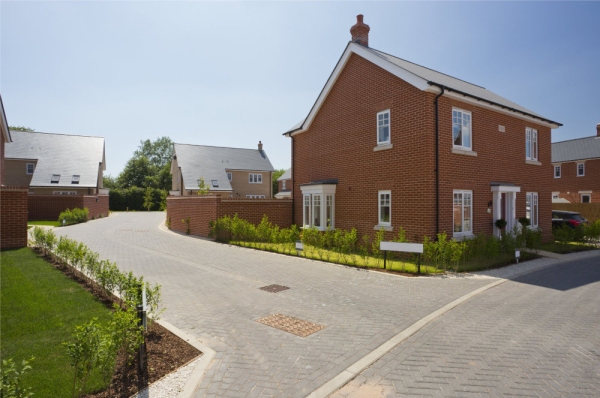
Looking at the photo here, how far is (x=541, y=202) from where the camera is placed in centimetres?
1781

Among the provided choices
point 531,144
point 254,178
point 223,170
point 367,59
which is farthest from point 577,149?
point 223,170

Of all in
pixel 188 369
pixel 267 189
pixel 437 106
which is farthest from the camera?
pixel 267 189

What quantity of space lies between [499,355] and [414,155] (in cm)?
899

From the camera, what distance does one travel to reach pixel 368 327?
6.04m

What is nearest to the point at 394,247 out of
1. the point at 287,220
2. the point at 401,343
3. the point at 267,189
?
the point at 401,343

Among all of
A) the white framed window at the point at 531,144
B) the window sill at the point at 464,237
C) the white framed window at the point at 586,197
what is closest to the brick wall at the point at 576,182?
the white framed window at the point at 586,197

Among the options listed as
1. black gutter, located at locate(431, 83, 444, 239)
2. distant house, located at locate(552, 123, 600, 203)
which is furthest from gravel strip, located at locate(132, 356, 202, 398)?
distant house, located at locate(552, 123, 600, 203)

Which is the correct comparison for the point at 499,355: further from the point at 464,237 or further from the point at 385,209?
the point at 385,209

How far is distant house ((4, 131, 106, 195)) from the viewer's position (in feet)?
120

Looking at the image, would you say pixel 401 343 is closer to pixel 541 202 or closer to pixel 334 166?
pixel 334 166

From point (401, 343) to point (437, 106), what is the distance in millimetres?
9981

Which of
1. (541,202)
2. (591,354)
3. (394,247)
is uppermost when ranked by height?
(541,202)

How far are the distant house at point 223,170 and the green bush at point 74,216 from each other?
10.5 m

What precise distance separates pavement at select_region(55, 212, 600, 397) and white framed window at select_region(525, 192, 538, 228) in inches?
250
